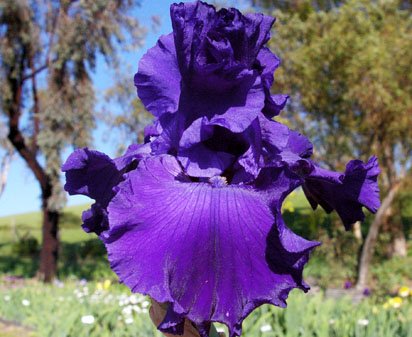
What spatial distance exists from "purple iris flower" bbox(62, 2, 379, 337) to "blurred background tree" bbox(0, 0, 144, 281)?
320 inches

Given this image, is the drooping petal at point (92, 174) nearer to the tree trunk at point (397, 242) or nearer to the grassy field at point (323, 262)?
the grassy field at point (323, 262)

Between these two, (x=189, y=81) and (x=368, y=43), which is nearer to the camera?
(x=189, y=81)

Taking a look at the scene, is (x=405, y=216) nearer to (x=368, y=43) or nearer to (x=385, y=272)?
(x=385, y=272)

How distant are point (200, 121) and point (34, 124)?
32.7ft

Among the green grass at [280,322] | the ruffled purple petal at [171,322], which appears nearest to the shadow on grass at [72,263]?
the green grass at [280,322]

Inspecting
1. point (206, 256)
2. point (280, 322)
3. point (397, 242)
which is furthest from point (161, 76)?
point (397, 242)

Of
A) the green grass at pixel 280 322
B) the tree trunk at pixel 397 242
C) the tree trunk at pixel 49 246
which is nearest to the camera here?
the green grass at pixel 280 322

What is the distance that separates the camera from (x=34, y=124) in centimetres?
1030

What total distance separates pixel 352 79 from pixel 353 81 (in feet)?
0.17

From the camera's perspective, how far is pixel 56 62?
9.20 meters

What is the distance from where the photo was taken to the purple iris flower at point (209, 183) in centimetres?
78

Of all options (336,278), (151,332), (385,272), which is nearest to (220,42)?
(151,332)

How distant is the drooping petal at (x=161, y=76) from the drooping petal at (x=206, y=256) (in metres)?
0.20

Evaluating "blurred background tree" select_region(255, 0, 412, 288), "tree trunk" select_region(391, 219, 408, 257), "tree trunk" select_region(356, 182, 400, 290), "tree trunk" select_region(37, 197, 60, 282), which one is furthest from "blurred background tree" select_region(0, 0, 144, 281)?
"tree trunk" select_region(391, 219, 408, 257)
